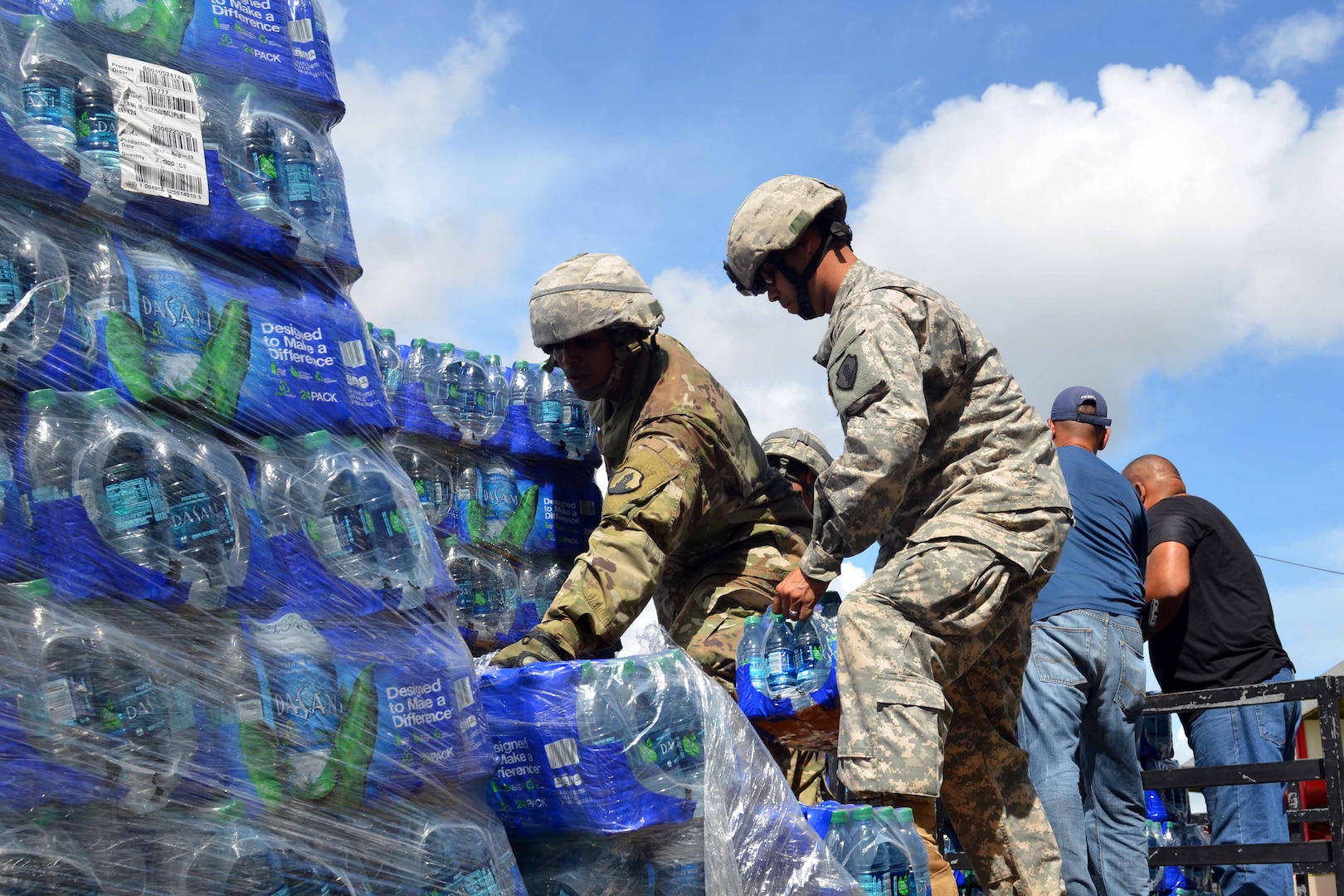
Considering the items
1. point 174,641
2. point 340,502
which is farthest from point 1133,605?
point 174,641

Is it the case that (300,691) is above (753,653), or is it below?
below

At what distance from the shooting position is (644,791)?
2756 millimetres

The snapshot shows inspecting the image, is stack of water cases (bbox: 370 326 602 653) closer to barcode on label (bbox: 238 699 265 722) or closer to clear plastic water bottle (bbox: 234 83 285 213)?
clear plastic water bottle (bbox: 234 83 285 213)

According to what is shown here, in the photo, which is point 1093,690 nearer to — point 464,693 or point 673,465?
point 673,465

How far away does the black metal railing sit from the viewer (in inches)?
166

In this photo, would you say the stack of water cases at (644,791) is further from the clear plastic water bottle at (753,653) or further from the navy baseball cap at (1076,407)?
the navy baseball cap at (1076,407)

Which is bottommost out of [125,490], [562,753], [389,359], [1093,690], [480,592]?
[562,753]

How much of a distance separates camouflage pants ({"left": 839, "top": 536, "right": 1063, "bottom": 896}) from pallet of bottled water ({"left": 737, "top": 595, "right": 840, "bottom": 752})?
211 millimetres

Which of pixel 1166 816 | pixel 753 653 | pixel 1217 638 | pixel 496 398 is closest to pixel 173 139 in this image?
pixel 753 653

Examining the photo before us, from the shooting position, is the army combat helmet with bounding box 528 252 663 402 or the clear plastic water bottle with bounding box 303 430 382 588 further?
the army combat helmet with bounding box 528 252 663 402

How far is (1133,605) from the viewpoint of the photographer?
4.64 meters

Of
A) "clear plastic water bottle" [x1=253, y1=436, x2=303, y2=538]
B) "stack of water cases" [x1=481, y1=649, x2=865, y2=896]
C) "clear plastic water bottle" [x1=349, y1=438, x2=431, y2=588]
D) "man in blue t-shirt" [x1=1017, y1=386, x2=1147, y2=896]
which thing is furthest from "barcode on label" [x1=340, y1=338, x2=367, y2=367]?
"man in blue t-shirt" [x1=1017, y1=386, x2=1147, y2=896]

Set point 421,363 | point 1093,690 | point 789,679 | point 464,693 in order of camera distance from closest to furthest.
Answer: point 464,693
point 789,679
point 1093,690
point 421,363

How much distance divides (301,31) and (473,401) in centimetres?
189
